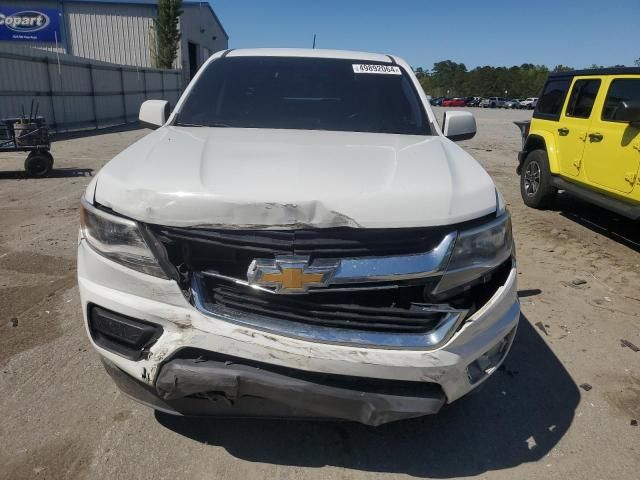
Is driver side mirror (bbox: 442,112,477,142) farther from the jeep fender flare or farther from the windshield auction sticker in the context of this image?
the jeep fender flare

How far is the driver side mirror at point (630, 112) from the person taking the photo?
16.6ft

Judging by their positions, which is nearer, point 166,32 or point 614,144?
point 614,144

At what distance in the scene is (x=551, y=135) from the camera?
Result: 709 cm

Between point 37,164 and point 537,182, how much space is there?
8226 millimetres

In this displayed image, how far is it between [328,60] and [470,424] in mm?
2589

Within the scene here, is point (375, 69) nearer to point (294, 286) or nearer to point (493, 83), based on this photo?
point (294, 286)

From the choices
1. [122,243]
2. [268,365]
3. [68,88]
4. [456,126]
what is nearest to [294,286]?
[268,365]

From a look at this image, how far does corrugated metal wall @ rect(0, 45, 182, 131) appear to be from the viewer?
14766 mm

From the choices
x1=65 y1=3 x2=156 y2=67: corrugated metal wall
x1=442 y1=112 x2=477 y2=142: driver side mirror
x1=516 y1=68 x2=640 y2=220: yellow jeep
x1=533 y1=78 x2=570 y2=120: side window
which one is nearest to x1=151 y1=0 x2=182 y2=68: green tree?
x1=65 y1=3 x2=156 y2=67: corrugated metal wall

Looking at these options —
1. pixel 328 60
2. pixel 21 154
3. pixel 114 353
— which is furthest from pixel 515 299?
pixel 21 154

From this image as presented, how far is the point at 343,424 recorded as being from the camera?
2.50 m

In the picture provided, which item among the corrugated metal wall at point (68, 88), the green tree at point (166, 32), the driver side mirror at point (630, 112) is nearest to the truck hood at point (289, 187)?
the driver side mirror at point (630, 112)

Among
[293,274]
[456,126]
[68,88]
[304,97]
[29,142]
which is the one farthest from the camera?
[68,88]

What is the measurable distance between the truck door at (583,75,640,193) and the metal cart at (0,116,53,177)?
851 centimetres
